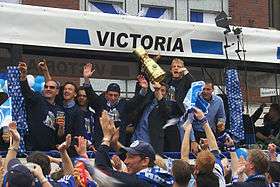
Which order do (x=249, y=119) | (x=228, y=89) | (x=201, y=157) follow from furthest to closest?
(x=249, y=119) < (x=228, y=89) < (x=201, y=157)

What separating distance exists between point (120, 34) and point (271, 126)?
3076mm

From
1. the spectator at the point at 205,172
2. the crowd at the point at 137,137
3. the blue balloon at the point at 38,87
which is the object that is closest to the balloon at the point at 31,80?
the blue balloon at the point at 38,87

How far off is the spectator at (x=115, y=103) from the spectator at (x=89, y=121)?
0.21 ft

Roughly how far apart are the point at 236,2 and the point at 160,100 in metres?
13.8

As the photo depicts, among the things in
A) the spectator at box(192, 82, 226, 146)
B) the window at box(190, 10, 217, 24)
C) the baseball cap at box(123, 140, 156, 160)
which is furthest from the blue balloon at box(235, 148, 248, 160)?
the window at box(190, 10, 217, 24)

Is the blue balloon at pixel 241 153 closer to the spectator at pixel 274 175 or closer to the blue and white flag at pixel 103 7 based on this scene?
the spectator at pixel 274 175

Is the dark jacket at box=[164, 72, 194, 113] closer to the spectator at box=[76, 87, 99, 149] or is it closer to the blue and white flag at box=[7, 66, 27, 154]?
the spectator at box=[76, 87, 99, 149]

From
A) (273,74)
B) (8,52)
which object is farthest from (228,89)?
(8,52)

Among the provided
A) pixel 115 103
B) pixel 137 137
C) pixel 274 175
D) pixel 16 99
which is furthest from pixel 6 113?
pixel 274 175

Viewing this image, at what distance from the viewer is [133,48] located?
713cm

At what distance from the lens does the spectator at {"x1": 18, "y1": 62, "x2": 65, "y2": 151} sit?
6328mm

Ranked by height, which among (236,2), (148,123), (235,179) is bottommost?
(235,179)

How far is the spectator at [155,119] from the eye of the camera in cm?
688

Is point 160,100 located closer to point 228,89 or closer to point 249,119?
point 228,89
